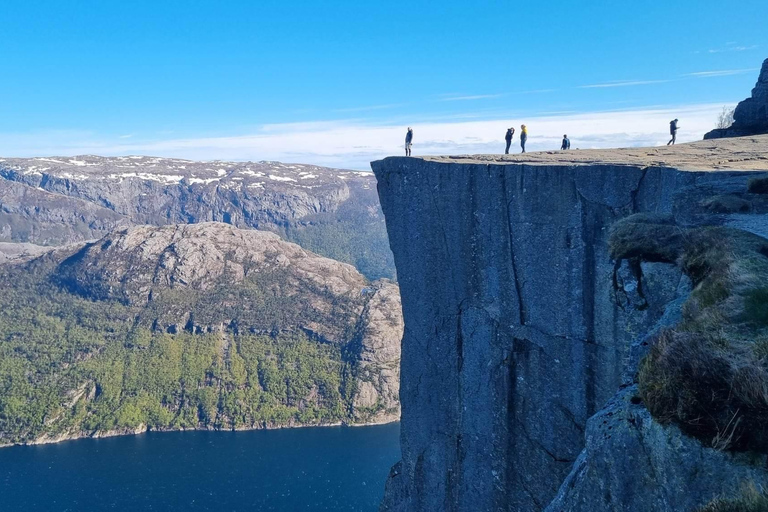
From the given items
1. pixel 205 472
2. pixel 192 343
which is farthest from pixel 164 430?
pixel 205 472

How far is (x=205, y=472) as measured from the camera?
98375mm

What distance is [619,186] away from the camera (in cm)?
1221

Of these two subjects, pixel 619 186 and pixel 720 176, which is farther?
pixel 619 186

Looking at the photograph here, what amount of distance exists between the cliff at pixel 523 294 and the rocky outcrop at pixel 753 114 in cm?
335

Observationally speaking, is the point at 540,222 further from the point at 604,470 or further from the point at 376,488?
the point at 376,488

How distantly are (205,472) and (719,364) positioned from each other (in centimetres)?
10514

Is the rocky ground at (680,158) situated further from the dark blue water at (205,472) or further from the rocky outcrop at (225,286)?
the rocky outcrop at (225,286)

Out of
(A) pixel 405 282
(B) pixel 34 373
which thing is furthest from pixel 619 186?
(B) pixel 34 373

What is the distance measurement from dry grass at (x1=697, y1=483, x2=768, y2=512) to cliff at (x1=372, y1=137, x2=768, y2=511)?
9.82 ft

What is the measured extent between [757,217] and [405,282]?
388 inches

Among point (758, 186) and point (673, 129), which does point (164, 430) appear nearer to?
point (673, 129)

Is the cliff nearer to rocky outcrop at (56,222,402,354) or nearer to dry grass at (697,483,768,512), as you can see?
dry grass at (697,483,768,512)

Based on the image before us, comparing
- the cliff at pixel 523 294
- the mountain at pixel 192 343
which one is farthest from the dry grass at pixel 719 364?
the mountain at pixel 192 343

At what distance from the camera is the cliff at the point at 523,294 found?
1115 centimetres
